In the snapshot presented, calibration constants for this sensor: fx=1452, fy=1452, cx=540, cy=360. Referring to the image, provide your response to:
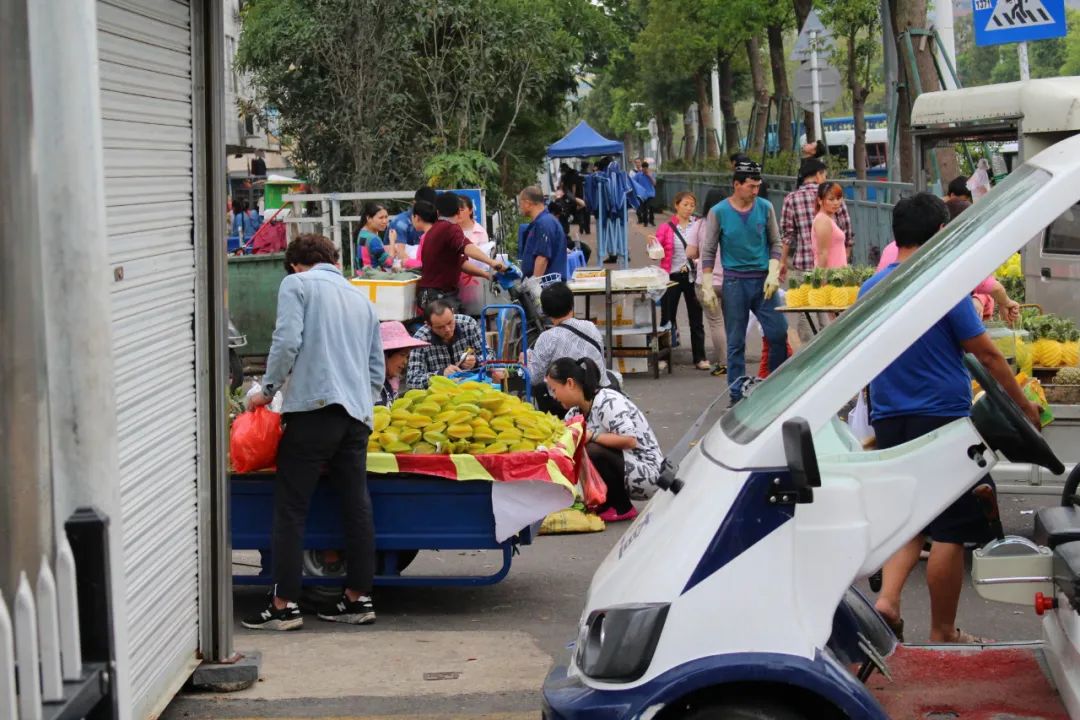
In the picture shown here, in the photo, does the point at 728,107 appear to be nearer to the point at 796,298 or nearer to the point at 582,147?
the point at 582,147

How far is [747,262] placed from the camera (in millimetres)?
11992

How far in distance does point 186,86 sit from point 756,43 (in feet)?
116

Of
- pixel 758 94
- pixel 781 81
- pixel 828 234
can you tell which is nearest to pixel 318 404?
pixel 828 234

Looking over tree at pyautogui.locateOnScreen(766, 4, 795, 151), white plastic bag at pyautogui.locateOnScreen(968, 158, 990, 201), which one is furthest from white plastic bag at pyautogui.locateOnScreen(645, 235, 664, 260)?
tree at pyautogui.locateOnScreen(766, 4, 795, 151)

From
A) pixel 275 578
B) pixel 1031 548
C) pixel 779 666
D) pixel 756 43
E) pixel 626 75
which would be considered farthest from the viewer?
pixel 626 75

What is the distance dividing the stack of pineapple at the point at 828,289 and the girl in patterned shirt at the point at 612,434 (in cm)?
205

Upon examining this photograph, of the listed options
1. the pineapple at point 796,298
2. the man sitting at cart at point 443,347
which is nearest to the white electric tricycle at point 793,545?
the man sitting at cart at point 443,347

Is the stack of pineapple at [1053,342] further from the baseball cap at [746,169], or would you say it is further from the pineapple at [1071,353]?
the baseball cap at [746,169]

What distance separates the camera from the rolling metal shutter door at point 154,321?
4840 millimetres

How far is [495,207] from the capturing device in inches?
854

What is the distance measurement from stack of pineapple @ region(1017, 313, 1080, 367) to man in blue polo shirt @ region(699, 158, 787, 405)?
12.3 ft

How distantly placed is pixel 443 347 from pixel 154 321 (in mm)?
5115

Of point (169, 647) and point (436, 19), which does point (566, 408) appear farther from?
point (436, 19)

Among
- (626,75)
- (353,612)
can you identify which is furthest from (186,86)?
(626,75)
